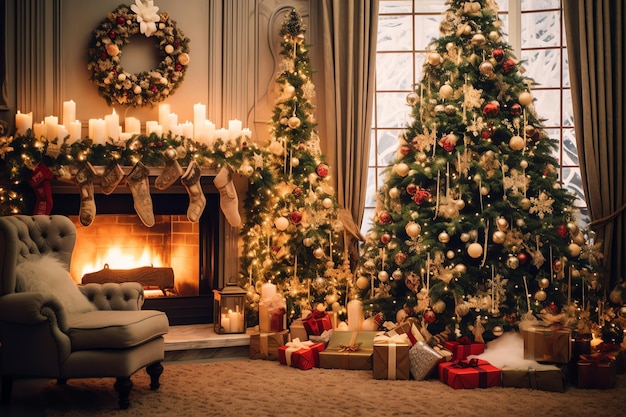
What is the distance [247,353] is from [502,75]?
283 cm

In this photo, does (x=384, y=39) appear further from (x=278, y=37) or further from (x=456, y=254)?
→ (x=456, y=254)

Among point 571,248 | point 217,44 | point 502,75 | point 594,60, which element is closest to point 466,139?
Answer: point 502,75

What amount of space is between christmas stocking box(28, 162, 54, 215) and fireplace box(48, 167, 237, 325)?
43 cm

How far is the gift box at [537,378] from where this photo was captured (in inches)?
185

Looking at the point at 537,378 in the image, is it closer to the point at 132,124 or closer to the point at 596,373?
the point at 596,373

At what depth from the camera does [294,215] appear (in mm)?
6051

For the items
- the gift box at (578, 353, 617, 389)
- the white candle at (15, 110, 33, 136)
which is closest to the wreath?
the white candle at (15, 110, 33, 136)

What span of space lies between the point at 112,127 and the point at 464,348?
9.86ft

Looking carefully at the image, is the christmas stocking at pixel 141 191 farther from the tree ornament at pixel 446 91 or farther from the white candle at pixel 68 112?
the tree ornament at pixel 446 91

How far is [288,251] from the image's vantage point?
20.3 feet

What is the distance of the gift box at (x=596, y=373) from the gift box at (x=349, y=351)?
1.38 m

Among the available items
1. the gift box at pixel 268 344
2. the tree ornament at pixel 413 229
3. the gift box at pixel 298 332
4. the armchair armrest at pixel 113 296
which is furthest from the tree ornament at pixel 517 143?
the armchair armrest at pixel 113 296

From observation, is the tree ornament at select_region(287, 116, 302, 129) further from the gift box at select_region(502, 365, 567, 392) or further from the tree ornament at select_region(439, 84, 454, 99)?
the gift box at select_region(502, 365, 567, 392)

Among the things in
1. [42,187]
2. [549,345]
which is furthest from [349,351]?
[42,187]
